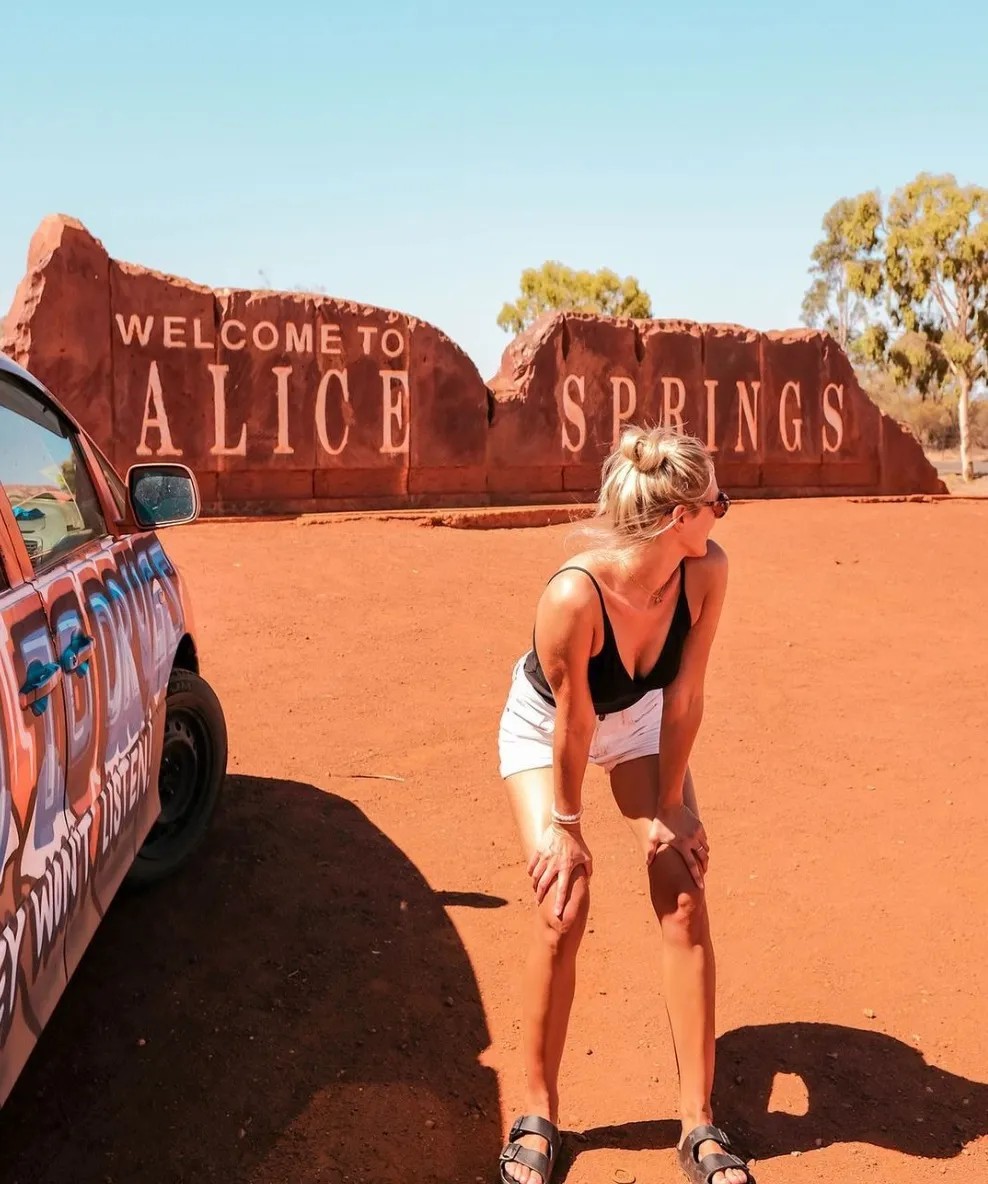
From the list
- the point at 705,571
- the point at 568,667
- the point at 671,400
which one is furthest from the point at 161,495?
the point at 671,400

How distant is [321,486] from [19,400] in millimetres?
8190

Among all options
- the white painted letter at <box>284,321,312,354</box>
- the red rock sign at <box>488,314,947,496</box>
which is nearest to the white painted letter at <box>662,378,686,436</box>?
the red rock sign at <box>488,314,947,496</box>

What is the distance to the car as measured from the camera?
2064mm

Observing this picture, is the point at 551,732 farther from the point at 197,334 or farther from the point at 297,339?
the point at 297,339

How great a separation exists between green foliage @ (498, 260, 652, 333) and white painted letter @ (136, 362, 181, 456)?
94.0 feet

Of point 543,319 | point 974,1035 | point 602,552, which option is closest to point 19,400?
point 602,552

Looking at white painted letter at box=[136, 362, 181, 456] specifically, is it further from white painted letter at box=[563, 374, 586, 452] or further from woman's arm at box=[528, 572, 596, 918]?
woman's arm at box=[528, 572, 596, 918]

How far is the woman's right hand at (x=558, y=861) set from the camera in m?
2.64

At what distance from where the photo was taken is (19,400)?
2.96m

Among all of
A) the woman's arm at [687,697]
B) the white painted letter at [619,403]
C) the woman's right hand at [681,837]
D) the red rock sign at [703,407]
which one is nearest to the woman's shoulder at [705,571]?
the woman's arm at [687,697]

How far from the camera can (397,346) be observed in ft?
37.1

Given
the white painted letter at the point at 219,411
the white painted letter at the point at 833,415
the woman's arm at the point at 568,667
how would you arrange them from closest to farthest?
the woman's arm at the point at 568,667 → the white painted letter at the point at 219,411 → the white painted letter at the point at 833,415

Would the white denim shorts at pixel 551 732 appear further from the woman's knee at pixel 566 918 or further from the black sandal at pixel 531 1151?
the black sandal at pixel 531 1151

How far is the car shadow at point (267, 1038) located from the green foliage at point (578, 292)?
3522 cm
